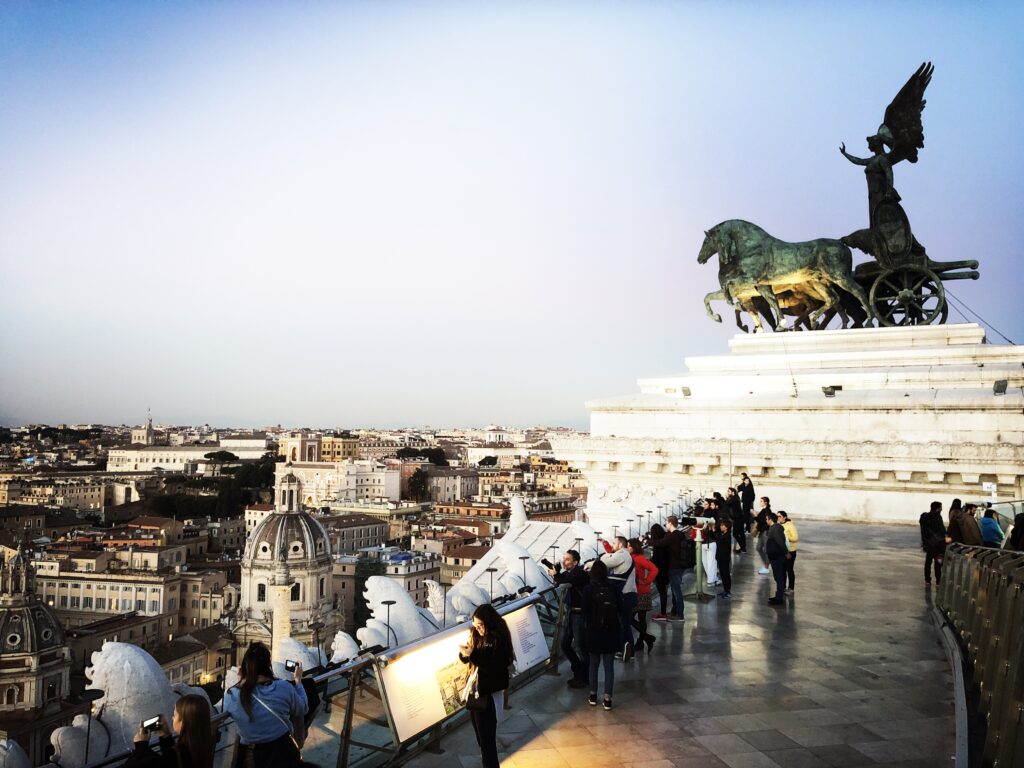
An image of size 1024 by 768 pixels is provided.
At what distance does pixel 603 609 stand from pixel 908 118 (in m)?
14.3

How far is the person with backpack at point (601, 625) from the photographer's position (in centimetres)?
376

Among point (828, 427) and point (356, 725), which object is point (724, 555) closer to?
point (356, 725)

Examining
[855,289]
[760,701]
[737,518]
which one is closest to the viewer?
[760,701]

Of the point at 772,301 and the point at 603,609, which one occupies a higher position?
the point at 772,301

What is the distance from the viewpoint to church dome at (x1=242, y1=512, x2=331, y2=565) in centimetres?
4147

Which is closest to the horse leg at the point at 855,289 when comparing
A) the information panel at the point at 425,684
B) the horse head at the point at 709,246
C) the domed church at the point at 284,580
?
the horse head at the point at 709,246

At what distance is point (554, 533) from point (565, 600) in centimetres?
749

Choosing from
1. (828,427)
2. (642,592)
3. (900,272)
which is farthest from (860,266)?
(642,592)

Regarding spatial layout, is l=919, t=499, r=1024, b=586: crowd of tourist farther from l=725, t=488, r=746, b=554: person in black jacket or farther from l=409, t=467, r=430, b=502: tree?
l=409, t=467, r=430, b=502: tree

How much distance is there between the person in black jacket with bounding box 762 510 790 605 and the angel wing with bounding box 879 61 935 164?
11.5 m

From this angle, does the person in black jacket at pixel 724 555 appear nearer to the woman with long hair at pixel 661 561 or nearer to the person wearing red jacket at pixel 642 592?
the woman with long hair at pixel 661 561

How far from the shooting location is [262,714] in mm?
2379

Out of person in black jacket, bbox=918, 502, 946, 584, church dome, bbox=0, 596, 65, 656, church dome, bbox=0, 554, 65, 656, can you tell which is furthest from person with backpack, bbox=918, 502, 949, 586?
church dome, bbox=0, 596, 65, 656

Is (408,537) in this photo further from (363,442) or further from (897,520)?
(363,442)
